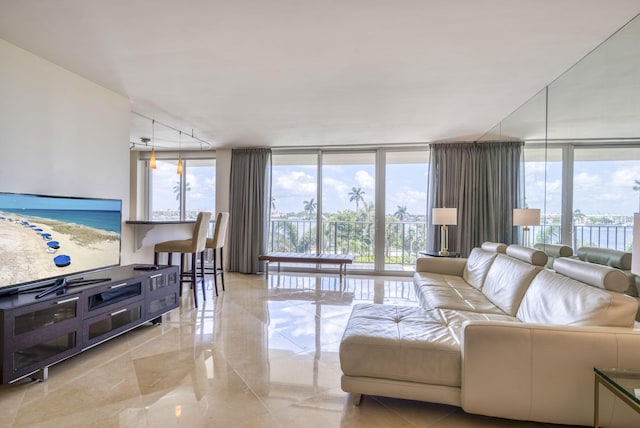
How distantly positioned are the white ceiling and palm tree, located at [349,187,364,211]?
211cm

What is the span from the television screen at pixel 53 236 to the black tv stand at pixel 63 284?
0.07m

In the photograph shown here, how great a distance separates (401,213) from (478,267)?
2.61 meters

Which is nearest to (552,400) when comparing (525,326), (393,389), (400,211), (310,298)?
(525,326)

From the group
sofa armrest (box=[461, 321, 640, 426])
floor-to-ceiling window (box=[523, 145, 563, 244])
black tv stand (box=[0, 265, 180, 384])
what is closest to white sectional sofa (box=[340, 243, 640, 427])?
sofa armrest (box=[461, 321, 640, 426])

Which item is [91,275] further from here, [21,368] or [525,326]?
[525,326]

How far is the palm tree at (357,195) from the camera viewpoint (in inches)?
235

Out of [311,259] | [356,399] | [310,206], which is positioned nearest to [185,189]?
[310,206]

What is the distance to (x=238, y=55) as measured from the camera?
2539 millimetres

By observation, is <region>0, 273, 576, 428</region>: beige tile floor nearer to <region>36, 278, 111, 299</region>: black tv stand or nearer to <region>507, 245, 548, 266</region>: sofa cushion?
<region>36, 278, 111, 299</region>: black tv stand

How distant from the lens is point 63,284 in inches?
96.2

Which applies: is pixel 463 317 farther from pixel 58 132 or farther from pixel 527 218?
Answer: pixel 58 132

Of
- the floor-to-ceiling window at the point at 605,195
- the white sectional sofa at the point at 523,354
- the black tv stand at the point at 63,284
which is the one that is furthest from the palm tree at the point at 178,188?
the floor-to-ceiling window at the point at 605,195

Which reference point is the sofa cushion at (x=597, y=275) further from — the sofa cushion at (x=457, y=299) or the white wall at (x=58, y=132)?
the white wall at (x=58, y=132)

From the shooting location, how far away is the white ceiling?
1957 millimetres
